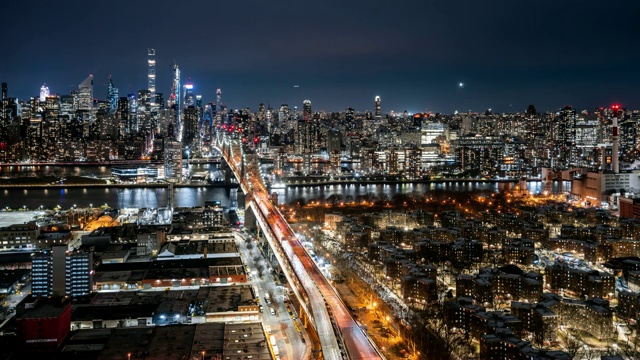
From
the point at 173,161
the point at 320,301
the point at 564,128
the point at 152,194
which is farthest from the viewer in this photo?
the point at 564,128

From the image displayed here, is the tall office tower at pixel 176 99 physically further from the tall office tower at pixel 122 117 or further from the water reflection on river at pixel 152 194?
the water reflection on river at pixel 152 194

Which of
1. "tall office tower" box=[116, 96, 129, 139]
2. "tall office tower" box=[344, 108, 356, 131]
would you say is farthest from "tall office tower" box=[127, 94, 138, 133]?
"tall office tower" box=[344, 108, 356, 131]

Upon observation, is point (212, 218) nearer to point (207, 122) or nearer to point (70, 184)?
point (70, 184)

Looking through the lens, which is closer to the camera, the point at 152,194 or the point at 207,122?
the point at 152,194

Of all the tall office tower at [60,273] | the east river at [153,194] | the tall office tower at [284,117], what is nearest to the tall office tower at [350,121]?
the tall office tower at [284,117]

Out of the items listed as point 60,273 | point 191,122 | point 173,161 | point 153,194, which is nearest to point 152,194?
point 153,194

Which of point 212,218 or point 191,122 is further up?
point 191,122

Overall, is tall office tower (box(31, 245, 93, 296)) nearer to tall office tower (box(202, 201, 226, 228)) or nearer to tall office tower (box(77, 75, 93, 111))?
tall office tower (box(202, 201, 226, 228))
